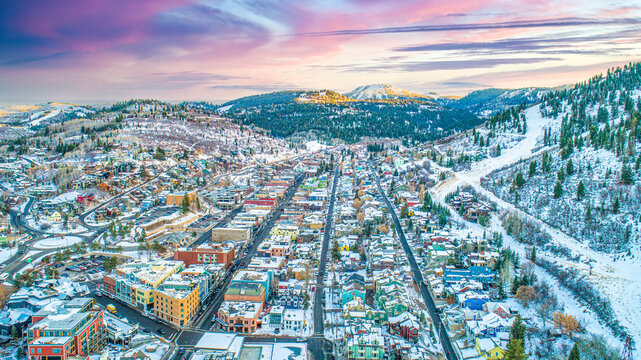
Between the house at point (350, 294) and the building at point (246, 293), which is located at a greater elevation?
the building at point (246, 293)

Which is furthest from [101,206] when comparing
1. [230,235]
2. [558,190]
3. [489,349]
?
[558,190]

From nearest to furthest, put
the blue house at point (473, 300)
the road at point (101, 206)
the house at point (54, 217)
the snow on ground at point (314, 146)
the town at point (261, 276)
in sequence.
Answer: the town at point (261, 276)
the blue house at point (473, 300)
the road at point (101, 206)
the house at point (54, 217)
the snow on ground at point (314, 146)

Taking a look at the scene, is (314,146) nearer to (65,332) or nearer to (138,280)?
(138,280)

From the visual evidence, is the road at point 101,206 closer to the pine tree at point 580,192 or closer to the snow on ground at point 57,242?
the snow on ground at point 57,242

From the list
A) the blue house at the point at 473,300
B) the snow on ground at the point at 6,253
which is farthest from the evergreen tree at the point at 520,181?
the snow on ground at the point at 6,253

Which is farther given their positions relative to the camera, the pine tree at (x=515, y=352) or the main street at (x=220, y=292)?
the main street at (x=220, y=292)

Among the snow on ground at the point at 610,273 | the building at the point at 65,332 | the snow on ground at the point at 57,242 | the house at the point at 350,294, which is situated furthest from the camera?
the snow on ground at the point at 57,242

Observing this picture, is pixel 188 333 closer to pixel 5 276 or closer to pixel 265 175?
pixel 5 276
